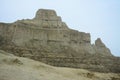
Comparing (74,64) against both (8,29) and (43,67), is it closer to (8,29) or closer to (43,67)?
(43,67)

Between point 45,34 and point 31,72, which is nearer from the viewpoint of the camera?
point 31,72

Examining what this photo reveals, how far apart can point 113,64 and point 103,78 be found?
34.5 ft

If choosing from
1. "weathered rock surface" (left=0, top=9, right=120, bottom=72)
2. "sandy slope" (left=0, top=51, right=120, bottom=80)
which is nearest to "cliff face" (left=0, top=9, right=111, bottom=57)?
"weathered rock surface" (left=0, top=9, right=120, bottom=72)

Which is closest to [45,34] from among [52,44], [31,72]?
[52,44]

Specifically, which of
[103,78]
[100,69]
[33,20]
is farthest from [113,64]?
[33,20]

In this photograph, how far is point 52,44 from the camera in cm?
5447


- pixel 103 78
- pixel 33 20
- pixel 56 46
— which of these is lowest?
pixel 103 78

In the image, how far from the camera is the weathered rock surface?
35.1 m

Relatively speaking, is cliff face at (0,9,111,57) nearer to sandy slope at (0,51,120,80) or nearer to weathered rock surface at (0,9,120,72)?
weathered rock surface at (0,9,120,72)

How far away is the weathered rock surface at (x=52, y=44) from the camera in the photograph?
35.1m

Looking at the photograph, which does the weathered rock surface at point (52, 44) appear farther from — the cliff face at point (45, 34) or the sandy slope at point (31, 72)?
the sandy slope at point (31, 72)

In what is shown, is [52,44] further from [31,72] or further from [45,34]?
[31,72]

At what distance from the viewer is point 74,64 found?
113 feet

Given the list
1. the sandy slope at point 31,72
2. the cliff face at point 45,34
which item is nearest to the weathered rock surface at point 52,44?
the cliff face at point 45,34
